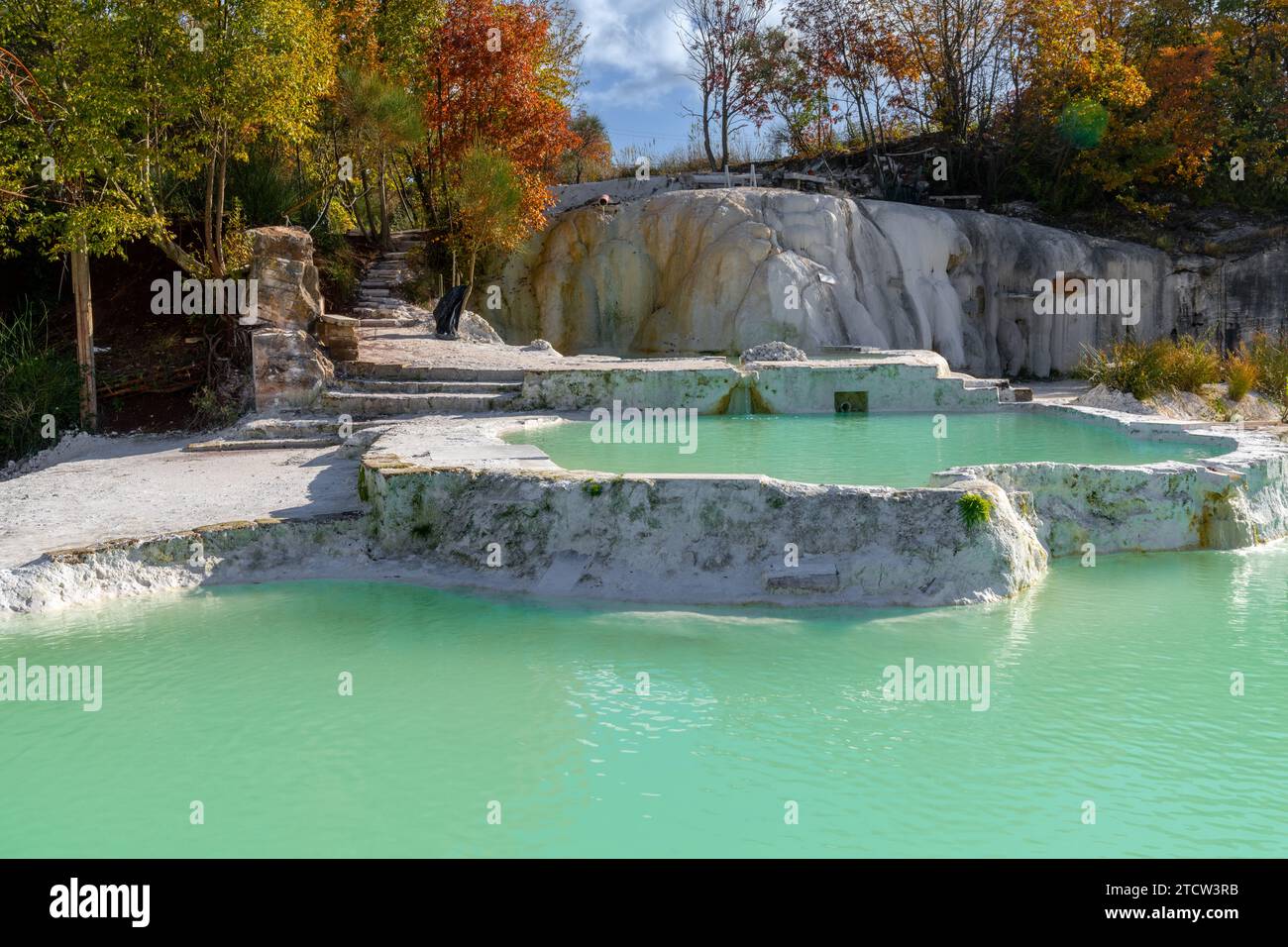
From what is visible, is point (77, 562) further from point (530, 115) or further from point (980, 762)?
point (530, 115)

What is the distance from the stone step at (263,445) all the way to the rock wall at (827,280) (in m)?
9.82

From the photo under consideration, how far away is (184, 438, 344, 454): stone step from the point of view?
10.7m

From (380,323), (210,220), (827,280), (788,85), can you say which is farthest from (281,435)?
(788,85)

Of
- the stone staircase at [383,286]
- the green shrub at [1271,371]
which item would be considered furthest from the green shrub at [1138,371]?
the stone staircase at [383,286]

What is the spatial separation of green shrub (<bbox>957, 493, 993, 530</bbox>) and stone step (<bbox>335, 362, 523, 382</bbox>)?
7254 mm

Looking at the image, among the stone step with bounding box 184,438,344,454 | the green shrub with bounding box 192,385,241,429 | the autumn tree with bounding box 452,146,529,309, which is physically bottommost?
the stone step with bounding box 184,438,344,454

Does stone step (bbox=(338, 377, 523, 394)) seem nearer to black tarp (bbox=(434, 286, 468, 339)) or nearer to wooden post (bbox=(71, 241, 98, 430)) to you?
wooden post (bbox=(71, 241, 98, 430))

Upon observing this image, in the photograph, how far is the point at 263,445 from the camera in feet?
35.4

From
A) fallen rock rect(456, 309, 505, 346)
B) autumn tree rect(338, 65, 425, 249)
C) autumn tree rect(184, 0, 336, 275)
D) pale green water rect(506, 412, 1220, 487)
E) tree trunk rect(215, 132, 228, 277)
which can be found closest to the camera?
pale green water rect(506, 412, 1220, 487)

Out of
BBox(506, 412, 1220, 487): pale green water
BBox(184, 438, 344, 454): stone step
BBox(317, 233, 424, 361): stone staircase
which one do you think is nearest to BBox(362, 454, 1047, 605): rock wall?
BBox(506, 412, 1220, 487): pale green water

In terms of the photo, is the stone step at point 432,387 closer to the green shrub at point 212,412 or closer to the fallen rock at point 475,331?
the green shrub at point 212,412
